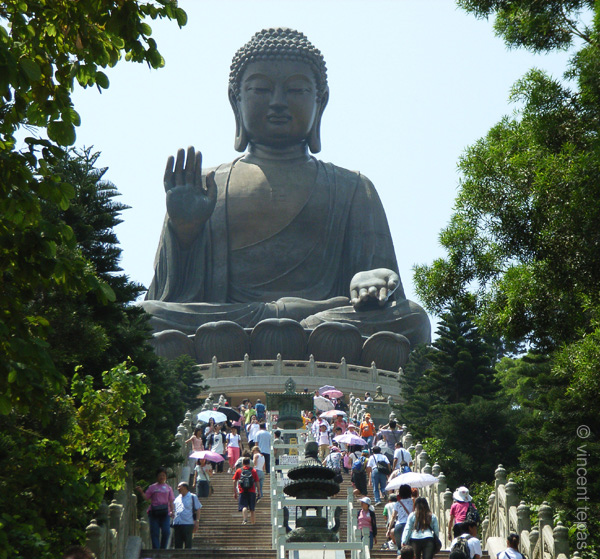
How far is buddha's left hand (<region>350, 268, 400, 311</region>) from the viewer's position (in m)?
35.4

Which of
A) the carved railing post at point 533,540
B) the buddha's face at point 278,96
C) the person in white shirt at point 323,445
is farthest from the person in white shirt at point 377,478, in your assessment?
the buddha's face at point 278,96

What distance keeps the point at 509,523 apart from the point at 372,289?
24212 mm

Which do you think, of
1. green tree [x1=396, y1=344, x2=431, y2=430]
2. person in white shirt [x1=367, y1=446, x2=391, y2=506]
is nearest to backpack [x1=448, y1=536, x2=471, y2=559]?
person in white shirt [x1=367, y1=446, x2=391, y2=506]

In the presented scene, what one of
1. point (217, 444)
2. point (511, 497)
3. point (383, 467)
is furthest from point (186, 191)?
point (511, 497)

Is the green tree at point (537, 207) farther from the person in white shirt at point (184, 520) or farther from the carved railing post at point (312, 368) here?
the carved railing post at point (312, 368)

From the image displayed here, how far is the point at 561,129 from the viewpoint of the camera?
32.2 feet

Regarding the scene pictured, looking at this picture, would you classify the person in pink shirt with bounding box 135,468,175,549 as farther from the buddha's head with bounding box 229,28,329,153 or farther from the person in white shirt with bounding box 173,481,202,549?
the buddha's head with bounding box 229,28,329,153

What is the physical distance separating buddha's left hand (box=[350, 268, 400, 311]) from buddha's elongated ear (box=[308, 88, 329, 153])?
6526mm

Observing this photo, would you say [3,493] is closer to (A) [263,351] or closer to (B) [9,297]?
(B) [9,297]

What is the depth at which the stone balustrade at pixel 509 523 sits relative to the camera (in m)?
9.29

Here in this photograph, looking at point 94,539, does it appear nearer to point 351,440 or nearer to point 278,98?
point 351,440

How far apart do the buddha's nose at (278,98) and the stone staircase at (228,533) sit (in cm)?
2419

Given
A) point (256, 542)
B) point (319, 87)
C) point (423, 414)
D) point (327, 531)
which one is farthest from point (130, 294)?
point (319, 87)

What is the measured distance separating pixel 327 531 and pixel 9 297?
5.23m
